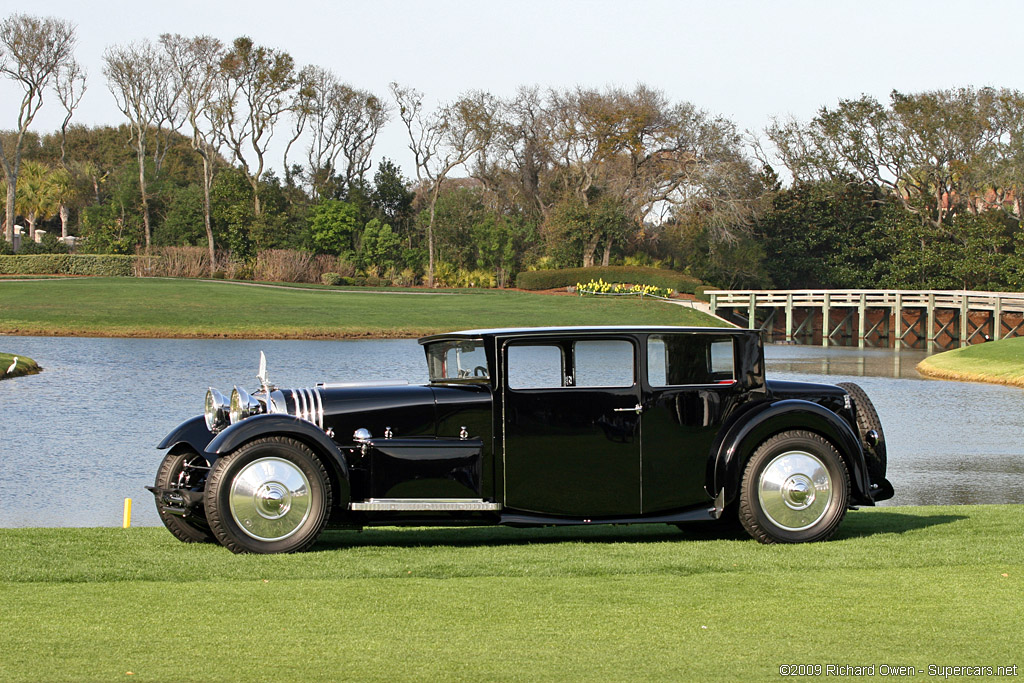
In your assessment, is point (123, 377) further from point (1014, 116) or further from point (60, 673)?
point (1014, 116)

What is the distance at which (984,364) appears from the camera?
32094 mm

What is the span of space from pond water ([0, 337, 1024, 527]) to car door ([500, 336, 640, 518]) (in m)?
1.11

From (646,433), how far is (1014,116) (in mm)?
63900

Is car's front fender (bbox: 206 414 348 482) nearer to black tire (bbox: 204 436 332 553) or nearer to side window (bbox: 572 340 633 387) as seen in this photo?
black tire (bbox: 204 436 332 553)

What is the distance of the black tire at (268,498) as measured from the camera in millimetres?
6863

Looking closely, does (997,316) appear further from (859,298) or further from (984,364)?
(984,364)

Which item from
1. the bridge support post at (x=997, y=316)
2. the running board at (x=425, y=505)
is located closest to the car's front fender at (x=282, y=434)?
the running board at (x=425, y=505)

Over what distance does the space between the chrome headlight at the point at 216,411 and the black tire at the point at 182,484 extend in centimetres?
26

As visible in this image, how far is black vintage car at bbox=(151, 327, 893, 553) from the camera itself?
7047mm

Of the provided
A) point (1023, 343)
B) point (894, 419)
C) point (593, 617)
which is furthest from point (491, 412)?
point (1023, 343)

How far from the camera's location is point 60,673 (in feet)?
14.4

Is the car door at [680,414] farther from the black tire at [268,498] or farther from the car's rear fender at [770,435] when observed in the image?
the black tire at [268,498]

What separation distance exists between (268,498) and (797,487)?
3.57m

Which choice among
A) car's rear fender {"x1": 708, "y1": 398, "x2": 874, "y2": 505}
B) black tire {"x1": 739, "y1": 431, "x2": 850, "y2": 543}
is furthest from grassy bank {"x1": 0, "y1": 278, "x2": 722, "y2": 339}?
black tire {"x1": 739, "y1": 431, "x2": 850, "y2": 543}
